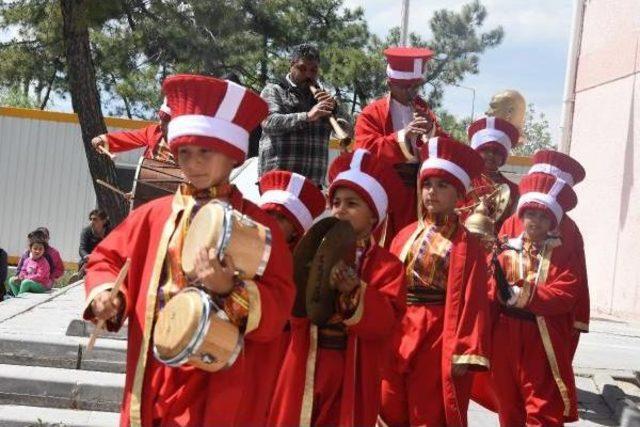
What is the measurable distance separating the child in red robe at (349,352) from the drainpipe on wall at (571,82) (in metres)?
11.2

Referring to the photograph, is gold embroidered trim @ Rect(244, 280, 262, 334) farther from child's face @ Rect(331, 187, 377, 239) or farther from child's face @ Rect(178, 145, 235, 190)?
child's face @ Rect(331, 187, 377, 239)

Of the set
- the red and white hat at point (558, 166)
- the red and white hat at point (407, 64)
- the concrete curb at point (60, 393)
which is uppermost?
the red and white hat at point (407, 64)

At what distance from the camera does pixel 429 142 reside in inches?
225

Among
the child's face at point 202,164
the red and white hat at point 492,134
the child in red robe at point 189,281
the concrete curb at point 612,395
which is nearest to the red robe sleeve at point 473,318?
the red and white hat at point 492,134

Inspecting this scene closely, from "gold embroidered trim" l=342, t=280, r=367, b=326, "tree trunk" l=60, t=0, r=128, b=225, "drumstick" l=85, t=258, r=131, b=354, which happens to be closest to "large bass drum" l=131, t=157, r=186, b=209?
"gold embroidered trim" l=342, t=280, r=367, b=326

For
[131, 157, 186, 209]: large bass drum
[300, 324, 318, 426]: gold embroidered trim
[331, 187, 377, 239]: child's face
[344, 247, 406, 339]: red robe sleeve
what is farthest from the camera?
[131, 157, 186, 209]: large bass drum

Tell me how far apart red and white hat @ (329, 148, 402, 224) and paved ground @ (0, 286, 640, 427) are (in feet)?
6.99

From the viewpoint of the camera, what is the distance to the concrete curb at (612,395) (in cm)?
703

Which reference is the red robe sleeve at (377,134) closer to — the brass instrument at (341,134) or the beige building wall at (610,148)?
the brass instrument at (341,134)

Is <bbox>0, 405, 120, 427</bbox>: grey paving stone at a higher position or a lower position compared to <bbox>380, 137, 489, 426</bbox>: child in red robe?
lower

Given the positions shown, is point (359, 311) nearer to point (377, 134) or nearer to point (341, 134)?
point (341, 134)

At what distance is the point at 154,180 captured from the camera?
26.8 ft

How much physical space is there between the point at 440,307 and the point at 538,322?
41.0 inches

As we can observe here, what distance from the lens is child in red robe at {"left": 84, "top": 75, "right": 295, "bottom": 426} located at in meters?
3.62
